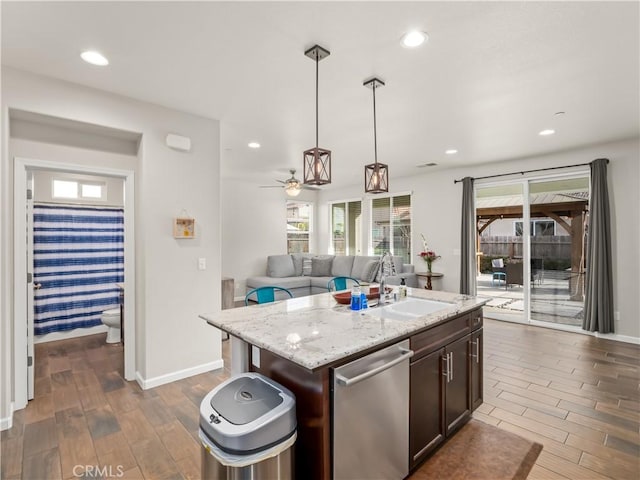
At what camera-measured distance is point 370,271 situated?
662cm

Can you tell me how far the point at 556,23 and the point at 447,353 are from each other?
2167 millimetres

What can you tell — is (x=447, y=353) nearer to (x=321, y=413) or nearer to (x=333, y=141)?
(x=321, y=413)

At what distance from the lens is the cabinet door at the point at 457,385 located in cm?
216

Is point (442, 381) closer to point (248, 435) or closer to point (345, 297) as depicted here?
point (345, 297)

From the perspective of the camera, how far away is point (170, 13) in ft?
6.02

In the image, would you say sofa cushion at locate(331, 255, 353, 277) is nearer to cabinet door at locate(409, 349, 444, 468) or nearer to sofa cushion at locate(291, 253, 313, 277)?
sofa cushion at locate(291, 253, 313, 277)

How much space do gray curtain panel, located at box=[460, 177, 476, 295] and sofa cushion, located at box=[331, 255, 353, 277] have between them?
2.39 metres

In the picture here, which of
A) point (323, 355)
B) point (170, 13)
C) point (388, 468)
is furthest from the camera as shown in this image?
point (170, 13)

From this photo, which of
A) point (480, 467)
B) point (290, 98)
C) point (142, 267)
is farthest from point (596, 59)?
point (142, 267)

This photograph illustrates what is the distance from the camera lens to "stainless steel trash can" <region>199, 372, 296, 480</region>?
4.25 ft

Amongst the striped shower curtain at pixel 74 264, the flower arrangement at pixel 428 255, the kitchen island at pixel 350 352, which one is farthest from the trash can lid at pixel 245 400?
the flower arrangement at pixel 428 255

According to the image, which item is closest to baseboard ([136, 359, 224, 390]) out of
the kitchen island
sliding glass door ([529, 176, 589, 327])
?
the kitchen island

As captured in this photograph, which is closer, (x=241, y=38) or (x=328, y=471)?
(x=328, y=471)

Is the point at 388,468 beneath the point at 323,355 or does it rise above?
beneath
